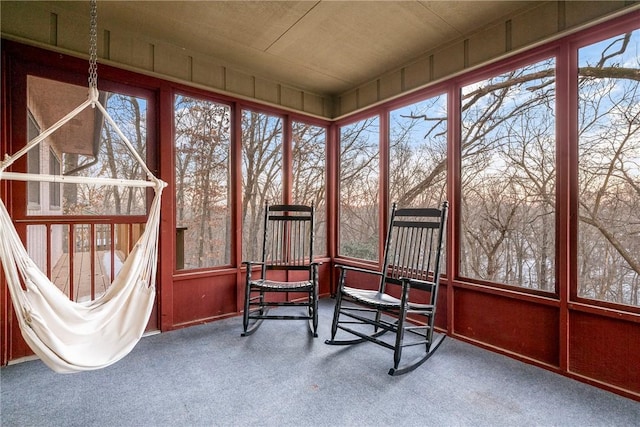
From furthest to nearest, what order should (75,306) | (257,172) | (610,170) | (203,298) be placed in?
1. (257,172)
2. (203,298)
3. (610,170)
4. (75,306)

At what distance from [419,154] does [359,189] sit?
903 millimetres

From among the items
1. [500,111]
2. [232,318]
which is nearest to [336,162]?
[500,111]

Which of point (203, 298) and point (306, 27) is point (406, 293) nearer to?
point (203, 298)

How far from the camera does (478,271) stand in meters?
2.80

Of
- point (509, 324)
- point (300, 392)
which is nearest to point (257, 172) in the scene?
point (300, 392)

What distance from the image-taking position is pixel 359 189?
3.95 meters

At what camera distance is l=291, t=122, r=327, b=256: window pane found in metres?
3.98

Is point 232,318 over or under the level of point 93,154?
under

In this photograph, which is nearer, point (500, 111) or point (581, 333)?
point (581, 333)

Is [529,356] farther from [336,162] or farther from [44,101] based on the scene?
[44,101]

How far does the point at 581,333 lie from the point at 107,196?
3.90m

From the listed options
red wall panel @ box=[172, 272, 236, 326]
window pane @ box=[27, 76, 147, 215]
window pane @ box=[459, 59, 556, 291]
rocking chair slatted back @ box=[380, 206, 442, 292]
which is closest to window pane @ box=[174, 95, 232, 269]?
red wall panel @ box=[172, 272, 236, 326]

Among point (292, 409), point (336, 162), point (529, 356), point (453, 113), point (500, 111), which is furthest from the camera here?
point (336, 162)

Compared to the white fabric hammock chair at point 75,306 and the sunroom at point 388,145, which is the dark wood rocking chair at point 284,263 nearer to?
the sunroom at point 388,145
